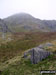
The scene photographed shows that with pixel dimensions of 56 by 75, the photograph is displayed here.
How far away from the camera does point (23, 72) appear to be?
714 inches

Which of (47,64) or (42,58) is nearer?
(47,64)

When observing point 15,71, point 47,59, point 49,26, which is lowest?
point 15,71

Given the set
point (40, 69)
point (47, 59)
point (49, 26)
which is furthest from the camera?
point (49, 26)

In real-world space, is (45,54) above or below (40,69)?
above

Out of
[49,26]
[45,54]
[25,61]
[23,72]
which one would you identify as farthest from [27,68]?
[49,26]

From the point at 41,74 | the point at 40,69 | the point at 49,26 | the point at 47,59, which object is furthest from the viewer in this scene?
the point at 49,26

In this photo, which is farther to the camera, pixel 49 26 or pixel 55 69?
pixel 49 26

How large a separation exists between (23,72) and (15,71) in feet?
4.75

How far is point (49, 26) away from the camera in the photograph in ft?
588

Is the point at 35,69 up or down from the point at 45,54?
down

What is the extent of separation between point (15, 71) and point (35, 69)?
127 inches

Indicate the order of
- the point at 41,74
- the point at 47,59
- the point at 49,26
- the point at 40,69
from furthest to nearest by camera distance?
1. the point at 49,26
2. the point at 47,59
3. the point at 40,69
4. the point at 41,74

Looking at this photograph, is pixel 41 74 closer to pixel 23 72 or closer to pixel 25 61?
pixel 23 72

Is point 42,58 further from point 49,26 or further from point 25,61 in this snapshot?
point 49,26
